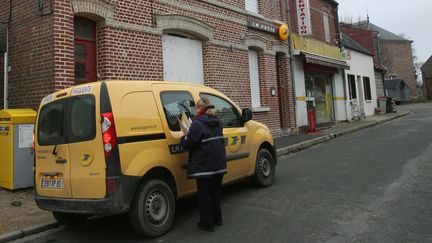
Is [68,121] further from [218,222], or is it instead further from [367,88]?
[367,88]

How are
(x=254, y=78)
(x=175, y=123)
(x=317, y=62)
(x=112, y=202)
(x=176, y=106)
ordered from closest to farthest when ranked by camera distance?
1. (x=112, y=202)
2. (x=175, y=123)
3. (x=176, y=106)
4. (x=254, y=78)
5. (x=317, y=62)

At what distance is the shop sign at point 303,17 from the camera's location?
17547 mm

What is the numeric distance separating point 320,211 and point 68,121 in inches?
139

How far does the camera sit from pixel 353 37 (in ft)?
98.9

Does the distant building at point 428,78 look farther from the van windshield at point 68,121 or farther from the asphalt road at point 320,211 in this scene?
the van windshield at point 68,121

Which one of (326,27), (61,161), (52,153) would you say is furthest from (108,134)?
(326,27)

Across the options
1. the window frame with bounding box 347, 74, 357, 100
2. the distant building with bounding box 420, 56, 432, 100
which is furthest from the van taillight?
the distant building with bounding box 420, 56, 432, 100

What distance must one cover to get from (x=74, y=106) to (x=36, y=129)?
875mm

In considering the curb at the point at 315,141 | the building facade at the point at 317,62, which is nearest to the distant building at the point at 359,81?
the building facade at the point at 317,62

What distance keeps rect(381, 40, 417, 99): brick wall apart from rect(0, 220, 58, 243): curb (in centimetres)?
7220

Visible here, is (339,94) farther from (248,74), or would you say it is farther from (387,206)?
(387,206)

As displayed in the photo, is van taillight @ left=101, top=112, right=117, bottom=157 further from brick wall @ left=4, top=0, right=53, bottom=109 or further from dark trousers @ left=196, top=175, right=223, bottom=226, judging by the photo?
brick wall @ left=4, top=0, right=53, bottom=109

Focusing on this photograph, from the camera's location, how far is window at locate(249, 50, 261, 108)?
1431 centimetres

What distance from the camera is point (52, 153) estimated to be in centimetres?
513
